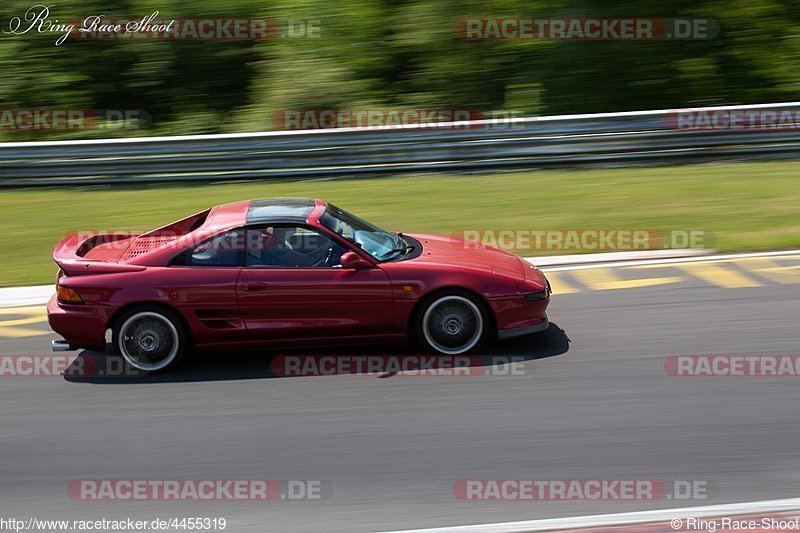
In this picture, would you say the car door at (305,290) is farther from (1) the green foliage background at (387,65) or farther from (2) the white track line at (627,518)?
(1) the green foliage background at (387,65)

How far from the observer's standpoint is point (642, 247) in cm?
1017

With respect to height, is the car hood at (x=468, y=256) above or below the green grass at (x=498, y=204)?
below

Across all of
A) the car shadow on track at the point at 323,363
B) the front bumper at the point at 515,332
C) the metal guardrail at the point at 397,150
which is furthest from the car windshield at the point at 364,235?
the metal guardrail at the point at 397,150

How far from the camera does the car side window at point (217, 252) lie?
283 inches

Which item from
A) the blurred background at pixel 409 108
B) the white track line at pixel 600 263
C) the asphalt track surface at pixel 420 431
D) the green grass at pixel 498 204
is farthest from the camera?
the blurred background at pixel 409 108

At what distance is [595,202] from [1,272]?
7.21m

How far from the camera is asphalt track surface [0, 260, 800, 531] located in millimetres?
5312

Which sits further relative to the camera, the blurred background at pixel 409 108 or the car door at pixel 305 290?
the blurred background at pixel 409 108

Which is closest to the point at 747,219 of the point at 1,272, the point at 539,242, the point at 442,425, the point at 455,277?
the point at 539,242

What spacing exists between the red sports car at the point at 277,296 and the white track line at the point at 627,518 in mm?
2312

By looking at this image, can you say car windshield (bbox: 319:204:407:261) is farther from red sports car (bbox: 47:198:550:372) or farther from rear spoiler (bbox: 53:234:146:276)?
rear spoiler (bbox: 53:234:146:276)

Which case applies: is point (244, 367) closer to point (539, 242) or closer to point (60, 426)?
point (60, 426)

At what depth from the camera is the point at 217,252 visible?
7219 mm

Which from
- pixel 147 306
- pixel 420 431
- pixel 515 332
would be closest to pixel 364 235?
pixel 515 332
